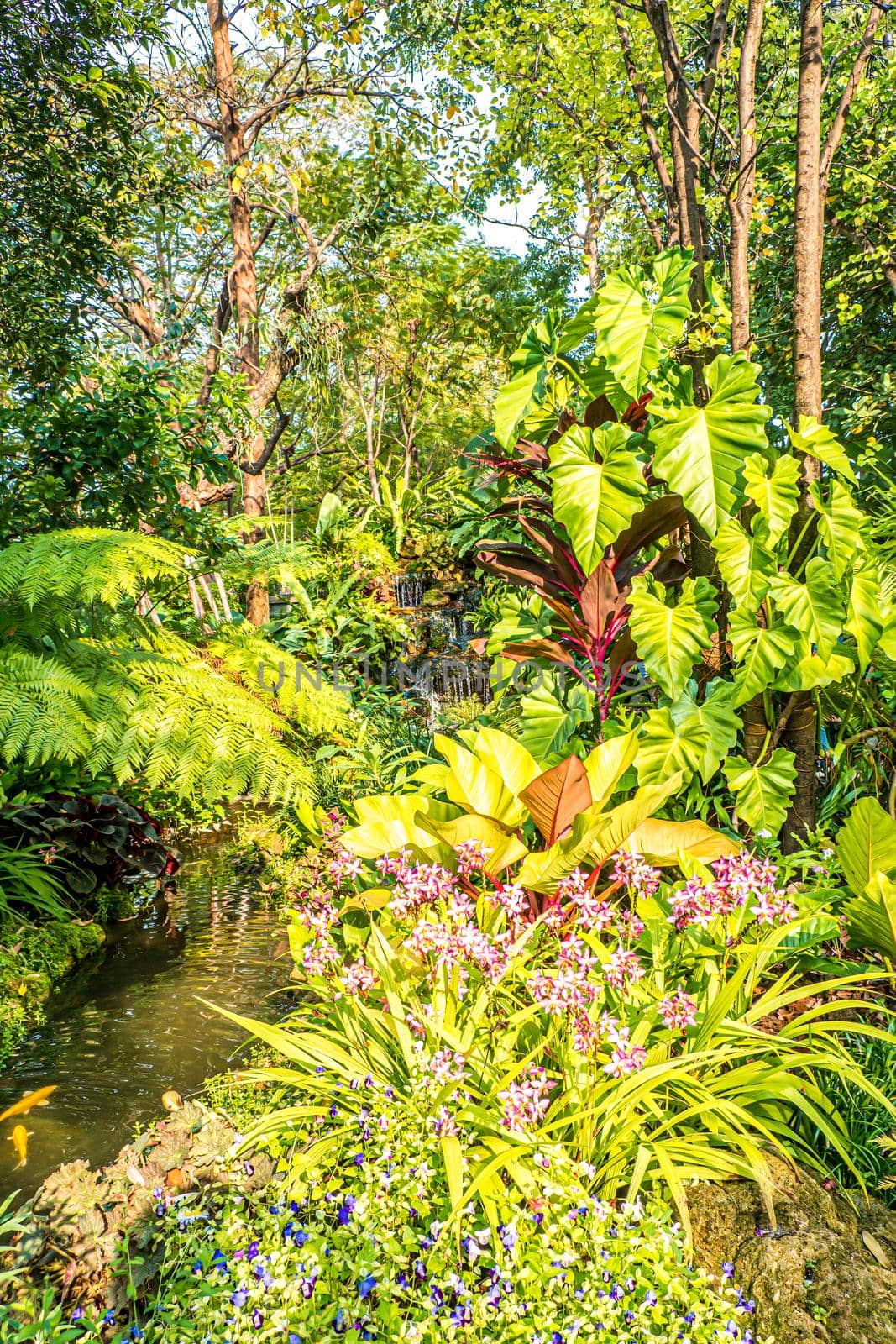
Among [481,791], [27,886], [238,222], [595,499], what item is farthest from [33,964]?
[238,222]

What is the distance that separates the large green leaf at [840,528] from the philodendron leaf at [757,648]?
0.74 feet

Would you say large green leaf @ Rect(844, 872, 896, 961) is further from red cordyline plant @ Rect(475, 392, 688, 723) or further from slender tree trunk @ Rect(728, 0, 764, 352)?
slender tree trunk @ Rect(728, 0, 764, 352)

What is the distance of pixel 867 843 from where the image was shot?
1.84 m

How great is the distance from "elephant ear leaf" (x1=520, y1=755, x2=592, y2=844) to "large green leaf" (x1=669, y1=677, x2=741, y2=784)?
41 centimetres

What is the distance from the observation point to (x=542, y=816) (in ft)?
6.70

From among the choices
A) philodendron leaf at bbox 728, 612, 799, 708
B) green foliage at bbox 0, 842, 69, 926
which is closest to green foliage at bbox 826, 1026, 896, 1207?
philodendron leaf at bbox 728, 612, 799, 708

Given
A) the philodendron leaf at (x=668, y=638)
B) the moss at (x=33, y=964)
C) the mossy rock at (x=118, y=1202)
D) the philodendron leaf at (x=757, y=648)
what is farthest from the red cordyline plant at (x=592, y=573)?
the moss at (x=33, y=964)

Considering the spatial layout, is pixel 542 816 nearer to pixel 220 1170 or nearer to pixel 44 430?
pixel 220 1170

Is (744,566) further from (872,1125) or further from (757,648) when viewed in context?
(872,1125)

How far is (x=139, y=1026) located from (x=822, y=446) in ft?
8.58

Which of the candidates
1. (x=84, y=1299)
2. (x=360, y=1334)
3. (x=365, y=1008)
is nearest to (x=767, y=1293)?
(x=360, y=1334)

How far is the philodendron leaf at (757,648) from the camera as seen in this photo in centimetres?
217

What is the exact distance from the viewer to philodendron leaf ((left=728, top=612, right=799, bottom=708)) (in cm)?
217

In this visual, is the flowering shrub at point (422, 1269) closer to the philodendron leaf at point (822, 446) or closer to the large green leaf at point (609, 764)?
the large green leaf at point (609, 764)
